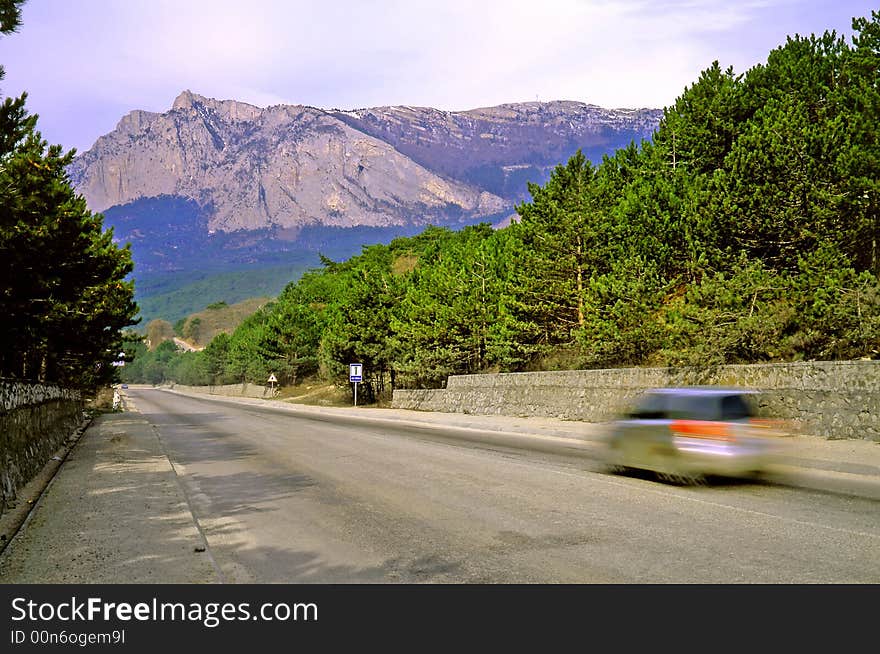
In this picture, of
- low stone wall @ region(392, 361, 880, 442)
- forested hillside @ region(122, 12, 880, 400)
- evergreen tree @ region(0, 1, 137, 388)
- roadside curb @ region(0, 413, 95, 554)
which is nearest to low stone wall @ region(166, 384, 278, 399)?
forested hillside @ region(122, 12, 880, 400)

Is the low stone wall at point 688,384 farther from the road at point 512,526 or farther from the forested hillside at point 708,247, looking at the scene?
the road at point 512,526

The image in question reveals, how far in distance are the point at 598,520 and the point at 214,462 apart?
9.95m

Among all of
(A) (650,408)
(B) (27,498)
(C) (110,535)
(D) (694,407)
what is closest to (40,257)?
(B) (27,498)

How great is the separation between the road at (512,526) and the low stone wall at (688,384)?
2.41 m

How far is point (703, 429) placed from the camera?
10.7 metres

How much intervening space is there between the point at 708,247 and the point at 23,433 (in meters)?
21.1

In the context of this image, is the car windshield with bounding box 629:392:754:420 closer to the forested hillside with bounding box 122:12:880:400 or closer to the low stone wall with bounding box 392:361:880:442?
the low stone wall with bounding box 392:361:880:442

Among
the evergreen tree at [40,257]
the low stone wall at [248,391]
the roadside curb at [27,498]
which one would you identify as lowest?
the low stone wall at [248,391]

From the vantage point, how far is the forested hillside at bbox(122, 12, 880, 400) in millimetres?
21516

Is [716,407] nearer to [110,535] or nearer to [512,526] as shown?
[512,526]

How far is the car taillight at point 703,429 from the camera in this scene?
10438 mm

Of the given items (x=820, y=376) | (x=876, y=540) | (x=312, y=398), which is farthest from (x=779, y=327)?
(x=312, y=398)

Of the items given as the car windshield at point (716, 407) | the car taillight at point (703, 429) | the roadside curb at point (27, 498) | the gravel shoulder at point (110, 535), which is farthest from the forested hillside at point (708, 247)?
the roadside curb at point (27, 498)
